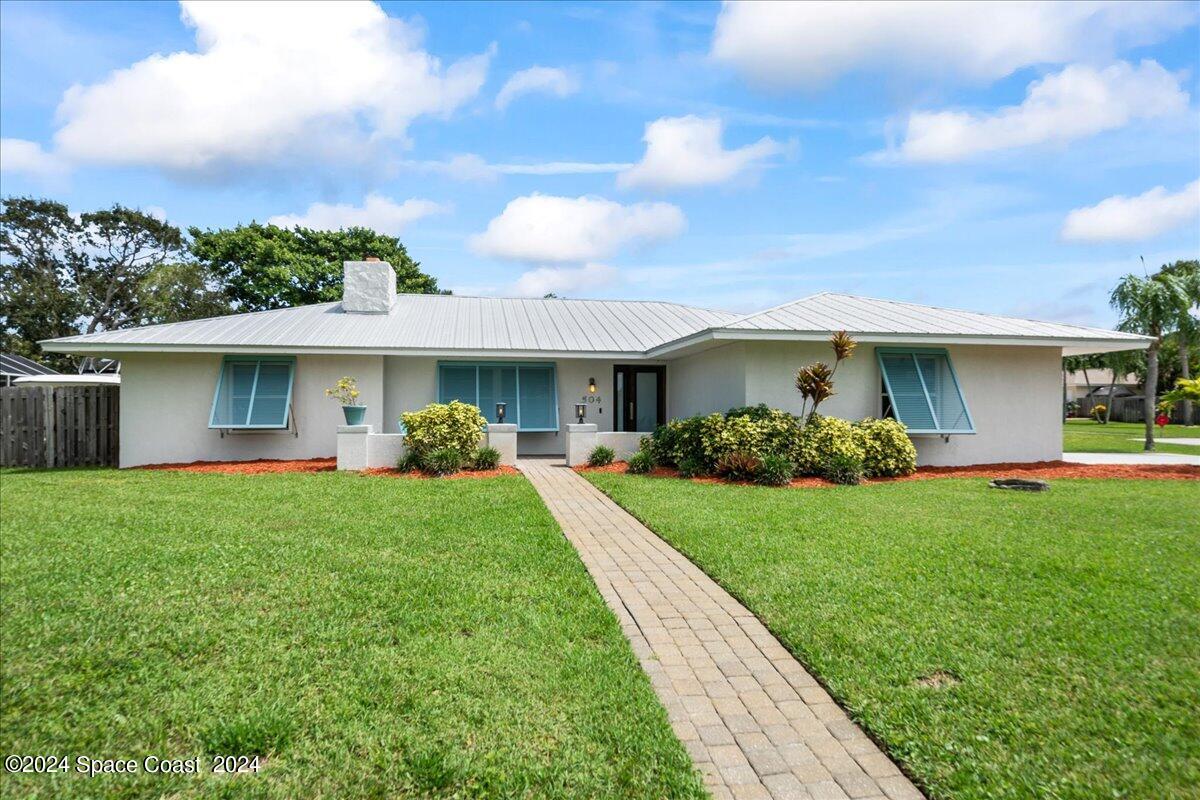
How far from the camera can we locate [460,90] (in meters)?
10.2

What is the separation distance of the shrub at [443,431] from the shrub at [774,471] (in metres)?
5.88

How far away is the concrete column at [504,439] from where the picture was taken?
13.5 m

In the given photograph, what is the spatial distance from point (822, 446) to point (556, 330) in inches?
319

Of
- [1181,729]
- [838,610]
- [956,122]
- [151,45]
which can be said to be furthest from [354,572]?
[956,122]

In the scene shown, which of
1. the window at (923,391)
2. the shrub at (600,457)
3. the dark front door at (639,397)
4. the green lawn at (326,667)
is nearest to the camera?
the green lawn at (326,667)

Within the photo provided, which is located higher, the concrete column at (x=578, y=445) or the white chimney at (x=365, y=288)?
the white chimney at (x=365, y=288)

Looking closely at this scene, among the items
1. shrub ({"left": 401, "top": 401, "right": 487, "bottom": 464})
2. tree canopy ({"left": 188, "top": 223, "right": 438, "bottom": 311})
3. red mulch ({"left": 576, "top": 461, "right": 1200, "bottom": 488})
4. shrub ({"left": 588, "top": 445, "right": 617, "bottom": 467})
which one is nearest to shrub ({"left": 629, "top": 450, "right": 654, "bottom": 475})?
red mulch ({"left": 576, "top": 461, "right": 1200, "bottom": 488})

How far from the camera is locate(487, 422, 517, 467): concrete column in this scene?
13.5m

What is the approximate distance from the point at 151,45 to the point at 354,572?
29.7ft

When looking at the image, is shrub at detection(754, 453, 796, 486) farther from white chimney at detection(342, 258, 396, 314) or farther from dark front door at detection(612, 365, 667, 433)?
white chimney at detection(342, 258, 396, 314)

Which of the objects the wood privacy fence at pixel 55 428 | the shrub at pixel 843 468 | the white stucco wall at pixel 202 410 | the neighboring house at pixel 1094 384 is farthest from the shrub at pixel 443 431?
the neighboring house at pixel 1094 384

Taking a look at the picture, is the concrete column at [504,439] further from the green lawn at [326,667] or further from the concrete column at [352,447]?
the green lawn at [326,667]

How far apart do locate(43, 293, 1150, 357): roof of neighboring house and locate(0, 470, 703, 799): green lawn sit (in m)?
7.80

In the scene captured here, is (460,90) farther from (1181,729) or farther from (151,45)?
(1181,729)
